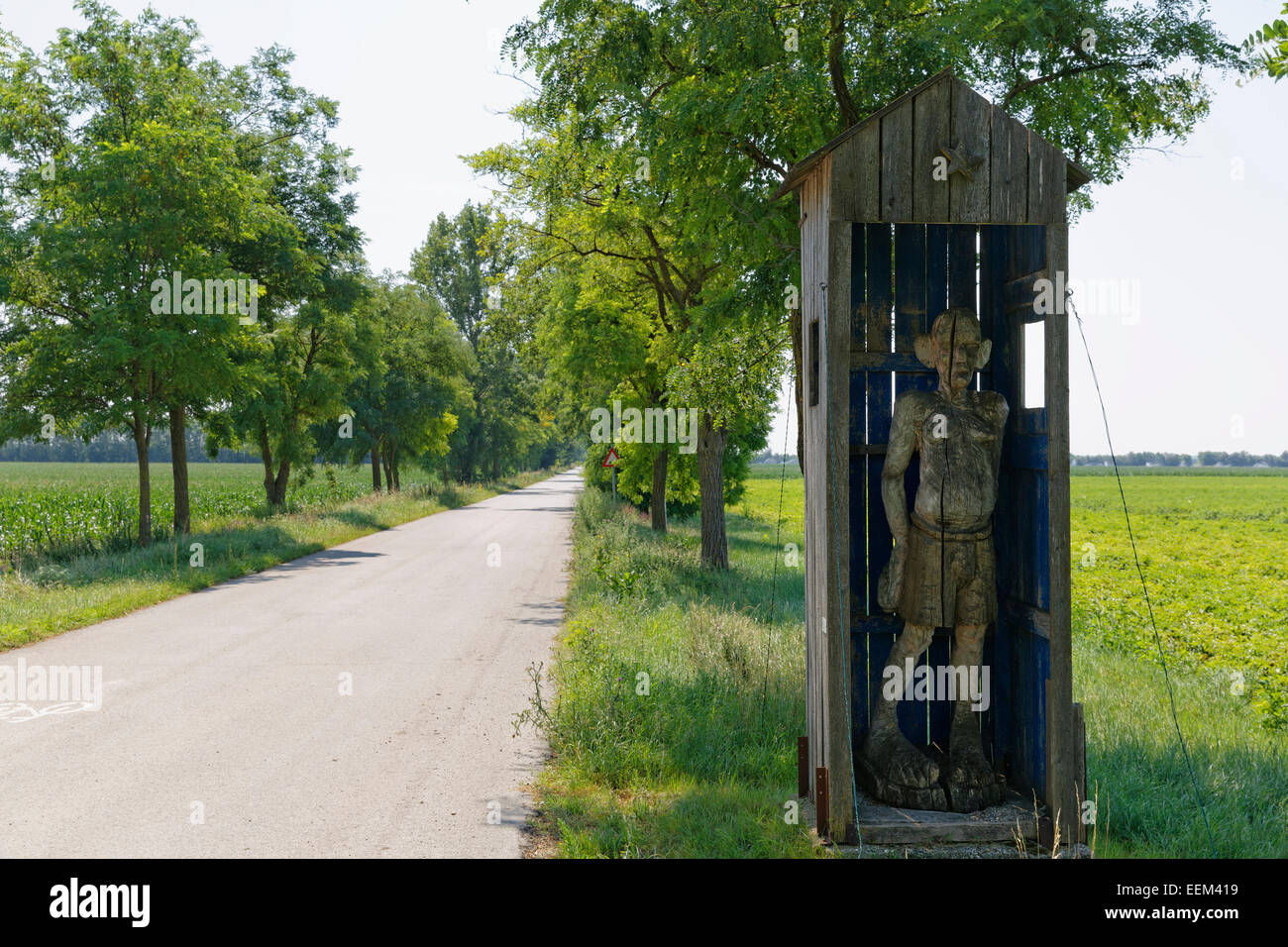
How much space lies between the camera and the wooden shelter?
4676mm

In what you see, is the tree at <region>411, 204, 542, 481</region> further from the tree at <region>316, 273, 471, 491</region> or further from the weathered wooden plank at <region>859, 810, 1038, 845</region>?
the weathered wooden plank at <region>859, 810, 1038, 845</region>

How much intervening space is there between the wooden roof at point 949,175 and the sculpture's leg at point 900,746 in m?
2.29

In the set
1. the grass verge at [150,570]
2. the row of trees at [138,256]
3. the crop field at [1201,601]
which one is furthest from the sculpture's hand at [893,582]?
the row of trees at [138,256]

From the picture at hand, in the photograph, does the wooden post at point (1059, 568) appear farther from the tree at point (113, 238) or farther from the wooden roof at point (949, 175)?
the tree at point (113, 238)

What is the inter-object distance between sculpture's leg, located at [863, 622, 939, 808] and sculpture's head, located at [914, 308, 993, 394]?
4.59ft

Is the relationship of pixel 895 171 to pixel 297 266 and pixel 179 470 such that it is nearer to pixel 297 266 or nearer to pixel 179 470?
pixel 179 470

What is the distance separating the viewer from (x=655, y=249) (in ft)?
50.2

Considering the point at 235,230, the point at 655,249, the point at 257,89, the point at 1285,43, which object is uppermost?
the point at 257,89

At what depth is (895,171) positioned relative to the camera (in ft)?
15.6

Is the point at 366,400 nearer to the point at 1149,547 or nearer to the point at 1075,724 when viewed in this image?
the point at 1149,547

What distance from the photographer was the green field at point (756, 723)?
4.88 m

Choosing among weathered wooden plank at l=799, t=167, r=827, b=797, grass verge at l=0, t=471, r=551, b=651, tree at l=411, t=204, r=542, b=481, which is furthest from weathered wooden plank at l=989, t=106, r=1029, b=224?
tree at l=411, t=204, r=542, b=481

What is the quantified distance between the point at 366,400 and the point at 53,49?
63.8ft

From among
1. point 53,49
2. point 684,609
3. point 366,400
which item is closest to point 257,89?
point 53,49
